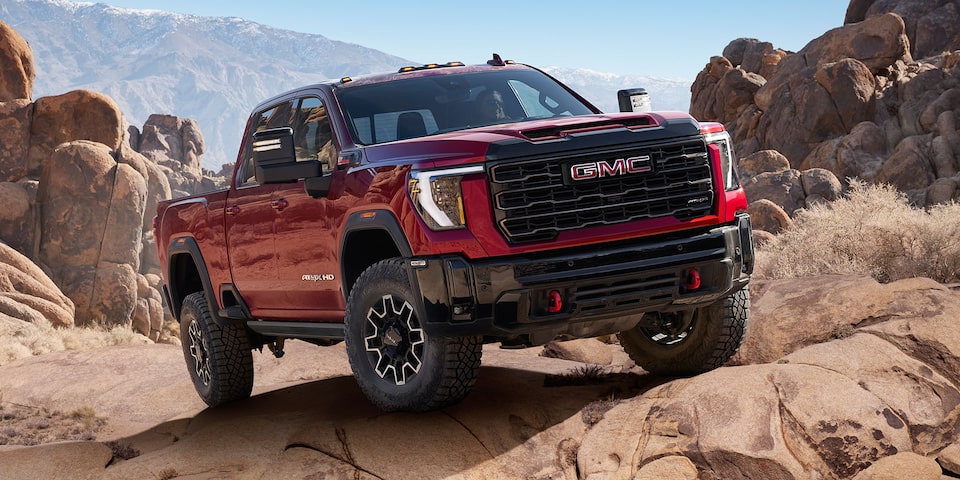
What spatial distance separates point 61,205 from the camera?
39.5 m

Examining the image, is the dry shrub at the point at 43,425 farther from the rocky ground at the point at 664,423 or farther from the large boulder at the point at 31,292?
the large boulder at the point at 31,292

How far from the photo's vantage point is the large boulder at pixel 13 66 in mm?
42156

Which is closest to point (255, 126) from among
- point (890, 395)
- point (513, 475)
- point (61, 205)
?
point (513, 475)

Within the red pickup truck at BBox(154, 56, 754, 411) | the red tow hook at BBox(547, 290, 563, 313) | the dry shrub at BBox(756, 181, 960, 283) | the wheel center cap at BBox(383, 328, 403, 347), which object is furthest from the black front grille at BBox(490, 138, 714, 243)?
the dry shrub at BBox(756, 181, 960, 283)

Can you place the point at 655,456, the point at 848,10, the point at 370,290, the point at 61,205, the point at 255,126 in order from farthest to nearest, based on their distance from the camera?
the point at 848,10, the point at 61,205, the point at 255,126, the point at 370,290, the point at 655,456

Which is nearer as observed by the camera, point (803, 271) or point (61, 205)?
point (803, 271)

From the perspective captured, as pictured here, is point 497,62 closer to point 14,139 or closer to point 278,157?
point 278,157

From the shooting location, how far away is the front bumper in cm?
586

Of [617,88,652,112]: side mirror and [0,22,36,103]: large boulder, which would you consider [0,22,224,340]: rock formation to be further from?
[617,88,652,112]: side mirror

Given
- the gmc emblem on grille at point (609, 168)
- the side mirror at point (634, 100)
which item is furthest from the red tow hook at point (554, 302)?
the side mirror at point (634, 100)

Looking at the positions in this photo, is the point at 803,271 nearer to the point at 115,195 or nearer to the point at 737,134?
the point at 115,195

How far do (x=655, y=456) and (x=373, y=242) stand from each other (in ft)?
7.62

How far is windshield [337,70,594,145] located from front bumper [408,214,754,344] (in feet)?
4.88

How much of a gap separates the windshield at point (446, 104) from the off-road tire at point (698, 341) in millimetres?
1759
